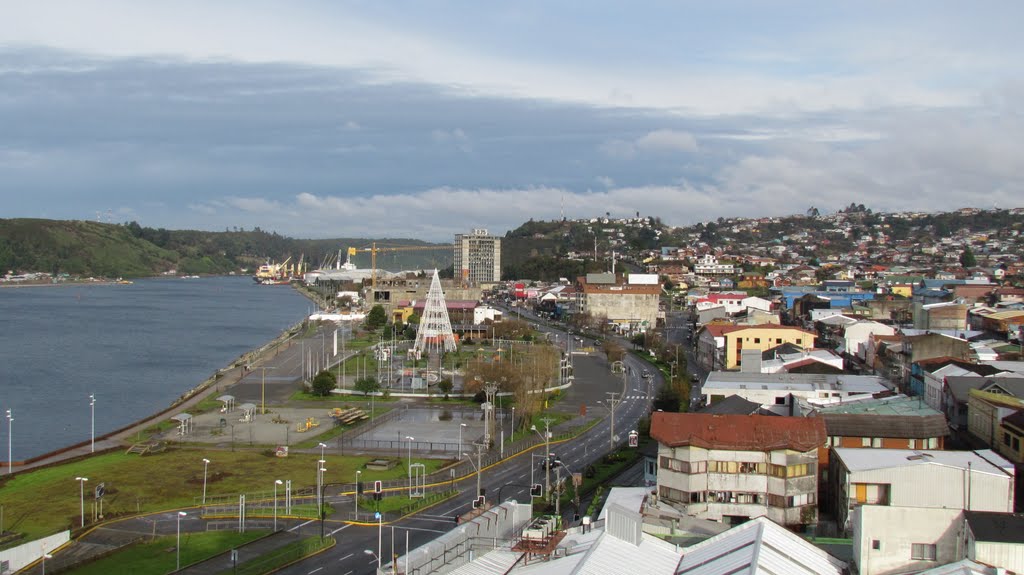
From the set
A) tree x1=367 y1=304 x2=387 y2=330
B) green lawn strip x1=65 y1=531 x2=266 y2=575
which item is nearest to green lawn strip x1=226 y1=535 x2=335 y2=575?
green lawn strip x1=65 y1=531 x2=266 y2=575

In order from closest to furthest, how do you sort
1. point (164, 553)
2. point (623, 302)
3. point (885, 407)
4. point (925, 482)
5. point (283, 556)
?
point (925, 482), point (283, 556), point (164, 553), point (885, 407), point (623, 302)

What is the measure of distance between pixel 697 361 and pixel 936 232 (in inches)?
3410

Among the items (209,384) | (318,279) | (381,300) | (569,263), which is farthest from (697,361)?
(318,279)

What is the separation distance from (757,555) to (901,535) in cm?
196

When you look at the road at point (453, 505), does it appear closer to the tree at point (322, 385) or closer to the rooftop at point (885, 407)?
the rooftop at point (885, 407)

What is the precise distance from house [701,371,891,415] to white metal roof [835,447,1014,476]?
6250 millimetres

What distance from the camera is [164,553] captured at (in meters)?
13.3

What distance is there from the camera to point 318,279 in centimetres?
11094

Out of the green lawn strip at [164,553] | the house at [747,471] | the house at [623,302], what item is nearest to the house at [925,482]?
the house at [747,471]

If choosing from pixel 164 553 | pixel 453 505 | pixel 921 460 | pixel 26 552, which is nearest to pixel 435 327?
pixel 453 505

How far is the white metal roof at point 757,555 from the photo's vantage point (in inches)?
340

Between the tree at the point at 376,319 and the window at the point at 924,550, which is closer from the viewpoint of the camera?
the window at the point at 924,550

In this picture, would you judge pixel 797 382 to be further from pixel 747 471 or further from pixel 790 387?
pixel 747 471

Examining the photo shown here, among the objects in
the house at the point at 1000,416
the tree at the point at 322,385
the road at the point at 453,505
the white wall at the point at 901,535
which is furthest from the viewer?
Answer: the tree at the point at 322,385
